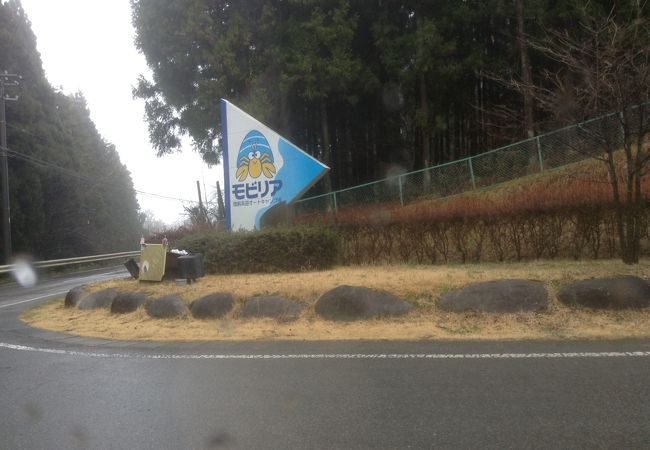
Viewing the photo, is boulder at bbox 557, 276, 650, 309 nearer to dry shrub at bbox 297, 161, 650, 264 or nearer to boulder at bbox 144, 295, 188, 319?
dry shrub at bbox 297, 161, 650, 264

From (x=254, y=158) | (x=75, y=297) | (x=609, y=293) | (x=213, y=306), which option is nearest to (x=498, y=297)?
(x=609, y=293)

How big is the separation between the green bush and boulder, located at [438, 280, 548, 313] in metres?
3.73

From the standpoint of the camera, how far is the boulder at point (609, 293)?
7.30 metres

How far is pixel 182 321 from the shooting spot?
8.84m

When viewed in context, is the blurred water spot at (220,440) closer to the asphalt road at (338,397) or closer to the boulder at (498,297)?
the asphalt road at (338,397)

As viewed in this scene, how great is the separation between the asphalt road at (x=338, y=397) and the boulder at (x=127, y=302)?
8.95ft

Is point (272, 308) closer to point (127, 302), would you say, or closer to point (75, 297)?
point (127, 302)

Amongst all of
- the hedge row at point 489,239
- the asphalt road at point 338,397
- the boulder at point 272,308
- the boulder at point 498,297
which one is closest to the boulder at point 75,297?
the asphalt road at point 338,397

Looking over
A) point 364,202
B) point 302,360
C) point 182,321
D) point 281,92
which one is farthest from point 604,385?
point 281,92

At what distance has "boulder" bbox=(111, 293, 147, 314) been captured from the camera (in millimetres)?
9773

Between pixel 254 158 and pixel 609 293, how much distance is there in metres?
8.38

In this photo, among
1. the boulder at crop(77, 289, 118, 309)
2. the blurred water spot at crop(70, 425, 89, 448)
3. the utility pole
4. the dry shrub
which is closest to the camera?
the blurred water spot at crop(70, 425, 89, 448)

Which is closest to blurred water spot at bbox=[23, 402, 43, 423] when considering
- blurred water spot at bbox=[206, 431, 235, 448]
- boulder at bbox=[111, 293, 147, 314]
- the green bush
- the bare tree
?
blurred water spot at bbox=[206, 431, 235, 448]

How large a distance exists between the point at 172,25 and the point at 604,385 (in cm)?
2162
